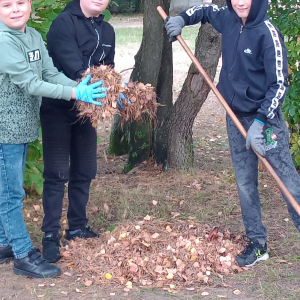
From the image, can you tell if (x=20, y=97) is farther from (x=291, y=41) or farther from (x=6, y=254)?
(x=291, y=41)

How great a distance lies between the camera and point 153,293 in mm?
3420

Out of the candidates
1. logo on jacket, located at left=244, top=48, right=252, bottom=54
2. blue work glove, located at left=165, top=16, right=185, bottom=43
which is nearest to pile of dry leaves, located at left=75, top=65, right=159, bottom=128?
blue work glove, located at left=165, top=16, right=185, bottom=43

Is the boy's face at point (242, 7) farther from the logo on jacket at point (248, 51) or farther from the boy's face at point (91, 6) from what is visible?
the boy's face at point (91, 6)

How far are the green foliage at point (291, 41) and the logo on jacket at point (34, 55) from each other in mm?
2749

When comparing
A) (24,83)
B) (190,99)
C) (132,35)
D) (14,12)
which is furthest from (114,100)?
(132,35)

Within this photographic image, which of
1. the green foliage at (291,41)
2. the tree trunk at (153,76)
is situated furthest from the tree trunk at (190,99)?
the green foliage at (291,41)

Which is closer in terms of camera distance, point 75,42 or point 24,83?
point 24,83

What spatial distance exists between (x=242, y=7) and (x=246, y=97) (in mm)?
583

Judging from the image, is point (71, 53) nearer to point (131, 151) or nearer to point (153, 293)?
point (153, 293)

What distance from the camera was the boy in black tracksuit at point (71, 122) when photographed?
3.52 meters

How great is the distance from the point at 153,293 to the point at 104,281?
0.36 m

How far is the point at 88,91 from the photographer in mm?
3336

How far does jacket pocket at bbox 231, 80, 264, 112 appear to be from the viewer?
3424 mm

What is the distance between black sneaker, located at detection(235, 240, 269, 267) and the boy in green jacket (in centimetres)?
135
